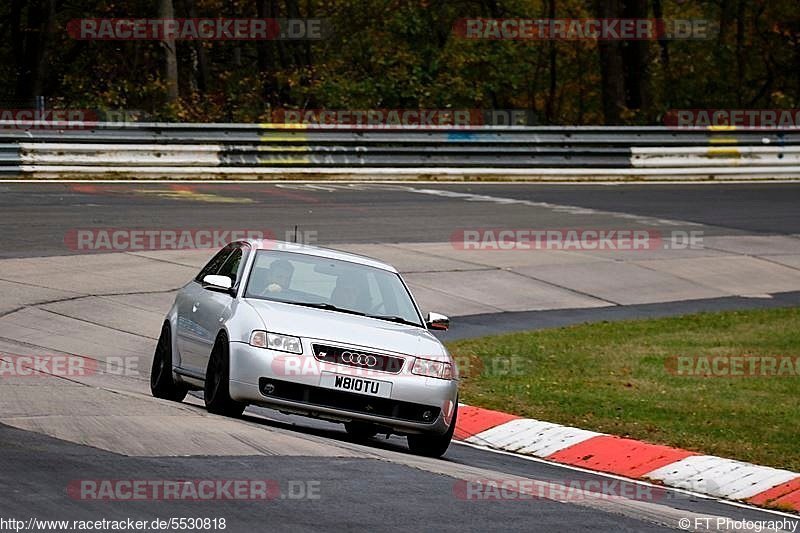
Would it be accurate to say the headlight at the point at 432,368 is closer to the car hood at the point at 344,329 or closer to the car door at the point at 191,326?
the car hood at the point at 344,329

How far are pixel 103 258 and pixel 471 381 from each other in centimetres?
759

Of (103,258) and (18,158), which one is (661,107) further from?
(103,258)

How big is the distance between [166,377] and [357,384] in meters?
2.30

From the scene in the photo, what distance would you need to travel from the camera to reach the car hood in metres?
10.4

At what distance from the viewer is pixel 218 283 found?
438 inches

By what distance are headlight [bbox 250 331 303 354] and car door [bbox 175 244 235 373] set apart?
0.89 m

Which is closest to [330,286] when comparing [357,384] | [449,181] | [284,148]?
[357,384]

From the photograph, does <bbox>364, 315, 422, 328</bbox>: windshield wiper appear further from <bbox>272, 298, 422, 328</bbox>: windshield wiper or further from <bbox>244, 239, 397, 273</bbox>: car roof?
<bbox>244, 239, 397, 273</bbox>: car roof

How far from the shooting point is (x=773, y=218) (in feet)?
92.3

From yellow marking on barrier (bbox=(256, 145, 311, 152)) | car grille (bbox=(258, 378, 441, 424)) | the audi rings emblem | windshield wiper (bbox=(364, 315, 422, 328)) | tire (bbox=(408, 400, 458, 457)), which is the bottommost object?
tire (bbox=(408, 400, 458, 457))

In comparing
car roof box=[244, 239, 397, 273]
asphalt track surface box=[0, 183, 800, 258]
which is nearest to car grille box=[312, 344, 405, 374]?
car roof box=[244, 239, 397, 273]

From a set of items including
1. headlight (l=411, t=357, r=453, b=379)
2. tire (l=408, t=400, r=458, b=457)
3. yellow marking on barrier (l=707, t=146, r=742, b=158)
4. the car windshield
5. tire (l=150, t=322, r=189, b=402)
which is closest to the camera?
headlight (l=411, t=357, r=453, b=379)

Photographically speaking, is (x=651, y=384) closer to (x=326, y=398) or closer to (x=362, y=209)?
(x=326, y=398)

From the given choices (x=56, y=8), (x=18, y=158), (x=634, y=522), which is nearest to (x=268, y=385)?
(x=634, y=522)
